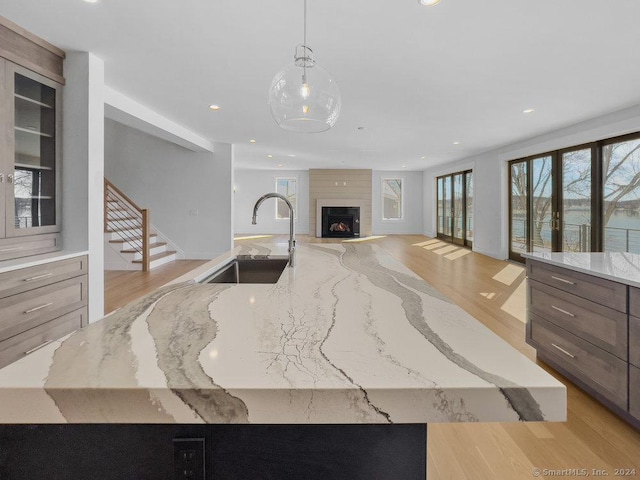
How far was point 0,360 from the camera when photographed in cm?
214

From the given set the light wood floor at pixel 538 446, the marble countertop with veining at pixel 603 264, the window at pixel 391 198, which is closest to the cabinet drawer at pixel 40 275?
the light wood floor at pixel 538 446

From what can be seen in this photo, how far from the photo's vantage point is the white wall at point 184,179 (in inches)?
286

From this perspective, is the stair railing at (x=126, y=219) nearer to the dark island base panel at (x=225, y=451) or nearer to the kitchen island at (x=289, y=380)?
the kitchen island at (x=289, y=380)

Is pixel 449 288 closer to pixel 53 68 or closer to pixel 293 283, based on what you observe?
pixel 293 283

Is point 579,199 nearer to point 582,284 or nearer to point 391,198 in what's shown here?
point 582,284

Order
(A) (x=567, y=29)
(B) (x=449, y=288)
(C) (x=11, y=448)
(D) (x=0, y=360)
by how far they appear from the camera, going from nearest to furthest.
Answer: (C) (x=11, y=448) → (D) (x=0, y=360) → (A) (x=567, y=29) → (B) (x=449, y=288)

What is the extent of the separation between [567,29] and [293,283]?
2.82 meters

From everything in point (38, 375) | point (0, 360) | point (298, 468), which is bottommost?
point (0, 360)

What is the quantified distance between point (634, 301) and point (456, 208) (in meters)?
8.82

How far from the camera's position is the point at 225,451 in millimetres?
735

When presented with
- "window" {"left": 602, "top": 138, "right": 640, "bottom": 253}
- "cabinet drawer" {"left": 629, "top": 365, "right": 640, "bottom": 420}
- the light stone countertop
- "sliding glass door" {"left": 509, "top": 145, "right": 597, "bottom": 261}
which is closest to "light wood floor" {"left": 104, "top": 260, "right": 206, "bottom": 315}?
the light stone countertop

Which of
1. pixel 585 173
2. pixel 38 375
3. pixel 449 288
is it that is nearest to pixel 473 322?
pixel 38 375

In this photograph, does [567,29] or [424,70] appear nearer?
[567,29]

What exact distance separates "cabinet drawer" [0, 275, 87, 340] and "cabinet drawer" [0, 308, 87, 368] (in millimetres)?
36
